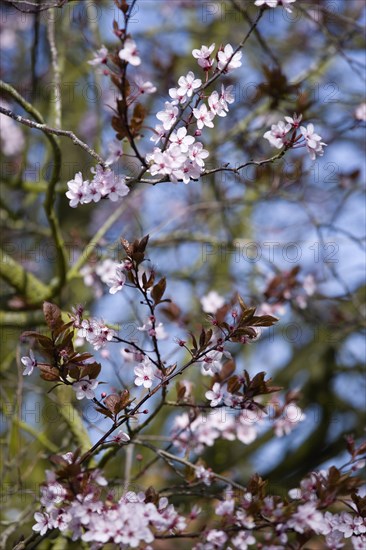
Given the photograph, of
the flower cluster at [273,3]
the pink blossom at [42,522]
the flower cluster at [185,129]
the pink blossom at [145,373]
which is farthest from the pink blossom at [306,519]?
the flower cluster at [273,3]

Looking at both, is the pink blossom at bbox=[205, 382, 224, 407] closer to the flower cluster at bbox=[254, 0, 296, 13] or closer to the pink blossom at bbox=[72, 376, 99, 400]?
the pink blossom at bbox=[72, 376, 99, 400]

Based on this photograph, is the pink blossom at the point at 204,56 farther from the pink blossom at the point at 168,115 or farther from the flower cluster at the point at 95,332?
the flower cluster at the point at 95,332

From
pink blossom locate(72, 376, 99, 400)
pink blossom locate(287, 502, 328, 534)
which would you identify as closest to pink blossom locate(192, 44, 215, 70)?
pink blossom locate(72, 376, 99, 400)

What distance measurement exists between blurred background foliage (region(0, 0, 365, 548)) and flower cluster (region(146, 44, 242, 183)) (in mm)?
1323

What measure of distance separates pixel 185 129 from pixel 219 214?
2.78 metres

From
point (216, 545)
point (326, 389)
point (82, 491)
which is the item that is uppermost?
point (326, 389)

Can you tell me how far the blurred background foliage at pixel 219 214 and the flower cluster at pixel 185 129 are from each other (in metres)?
1.32

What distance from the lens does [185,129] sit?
67.1 inches

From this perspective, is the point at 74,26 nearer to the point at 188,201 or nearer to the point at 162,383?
the point at 188,201

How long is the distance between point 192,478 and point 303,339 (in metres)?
2.84

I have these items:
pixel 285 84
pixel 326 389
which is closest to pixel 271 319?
pixel 285 84

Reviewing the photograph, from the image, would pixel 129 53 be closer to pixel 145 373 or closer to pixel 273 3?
pixel 273 3

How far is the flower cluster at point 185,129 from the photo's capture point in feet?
5.42

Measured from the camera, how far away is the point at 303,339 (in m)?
4.88
